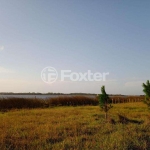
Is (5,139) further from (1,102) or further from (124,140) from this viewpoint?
(1,102)

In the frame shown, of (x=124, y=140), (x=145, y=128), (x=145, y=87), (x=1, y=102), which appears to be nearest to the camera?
(x=124, y=140)

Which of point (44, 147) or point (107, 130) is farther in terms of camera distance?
point (107, 130)

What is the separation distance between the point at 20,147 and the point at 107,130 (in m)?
4.36

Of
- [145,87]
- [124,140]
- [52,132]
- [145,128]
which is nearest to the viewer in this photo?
[124,140]

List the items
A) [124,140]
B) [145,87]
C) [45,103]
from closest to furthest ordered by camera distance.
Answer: [124,140], [145,87], [45,103]

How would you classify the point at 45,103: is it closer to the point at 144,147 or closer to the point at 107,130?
the point at 107,130

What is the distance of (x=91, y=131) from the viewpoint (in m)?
10.3

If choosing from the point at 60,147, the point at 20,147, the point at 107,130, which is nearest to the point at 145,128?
the point at 107,130

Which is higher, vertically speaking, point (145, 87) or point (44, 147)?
point (145, 87)

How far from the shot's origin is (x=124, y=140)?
832cm

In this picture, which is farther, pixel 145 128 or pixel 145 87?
pixel 145 87

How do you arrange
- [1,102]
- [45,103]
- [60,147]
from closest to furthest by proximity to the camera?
[60,147] → [1,102] → [45,103]

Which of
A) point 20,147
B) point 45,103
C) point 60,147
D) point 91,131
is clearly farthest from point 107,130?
point 45,103

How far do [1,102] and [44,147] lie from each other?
2162 cm
